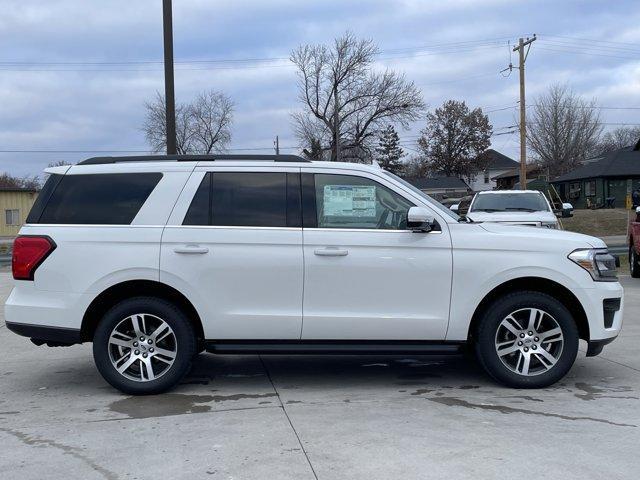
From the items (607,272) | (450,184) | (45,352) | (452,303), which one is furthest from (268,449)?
(450,184)

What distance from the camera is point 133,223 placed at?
5.57 meters

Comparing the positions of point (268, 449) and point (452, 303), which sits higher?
point (452, 303)

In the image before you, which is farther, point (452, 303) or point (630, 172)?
point (630, 172)

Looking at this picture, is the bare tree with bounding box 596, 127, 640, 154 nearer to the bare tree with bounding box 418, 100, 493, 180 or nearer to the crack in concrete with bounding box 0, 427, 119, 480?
the bare tree with bounding box 418, 100, 493, 180

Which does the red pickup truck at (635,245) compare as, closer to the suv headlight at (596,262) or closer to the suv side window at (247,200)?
the suv headlight at (596,262)

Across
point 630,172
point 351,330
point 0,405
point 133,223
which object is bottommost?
point 0,405

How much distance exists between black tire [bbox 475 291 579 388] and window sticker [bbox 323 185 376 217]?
137 cm

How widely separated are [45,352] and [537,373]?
218 inches

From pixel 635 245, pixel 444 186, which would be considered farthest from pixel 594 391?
pixel 444 186

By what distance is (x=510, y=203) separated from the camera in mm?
13625

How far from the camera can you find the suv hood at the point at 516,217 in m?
12.1

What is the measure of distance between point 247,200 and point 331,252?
89cm

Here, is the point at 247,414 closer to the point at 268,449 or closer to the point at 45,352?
the point at 268,449

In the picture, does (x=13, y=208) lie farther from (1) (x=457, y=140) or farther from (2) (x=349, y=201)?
(1) (x=457, y=140)
